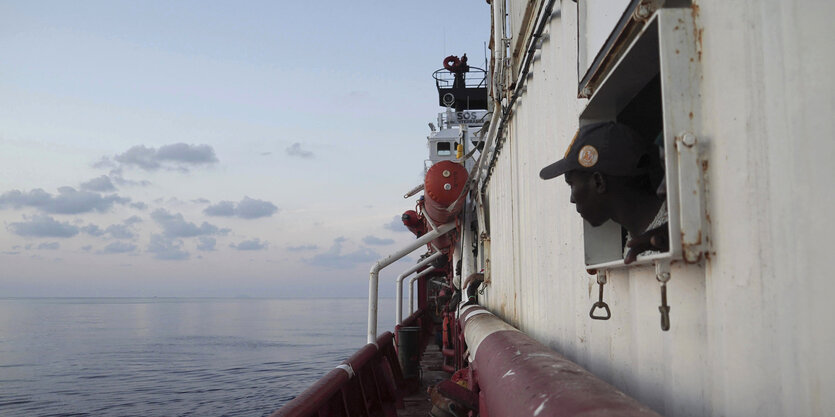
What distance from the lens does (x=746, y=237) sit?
136 centimetres

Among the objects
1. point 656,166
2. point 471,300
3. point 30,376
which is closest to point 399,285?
point 471,300

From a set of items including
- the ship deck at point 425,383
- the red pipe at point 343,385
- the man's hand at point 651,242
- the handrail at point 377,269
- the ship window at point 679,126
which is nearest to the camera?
the ship window at point 679,126

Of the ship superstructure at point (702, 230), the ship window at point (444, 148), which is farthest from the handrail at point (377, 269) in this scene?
the ship window at point (444, 148)

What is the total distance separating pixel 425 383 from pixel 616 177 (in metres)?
10.0

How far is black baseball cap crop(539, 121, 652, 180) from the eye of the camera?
6.39ft

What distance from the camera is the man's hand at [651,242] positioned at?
1759 mm

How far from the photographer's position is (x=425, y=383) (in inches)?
448

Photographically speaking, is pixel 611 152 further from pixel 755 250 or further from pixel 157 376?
pixel 157 376

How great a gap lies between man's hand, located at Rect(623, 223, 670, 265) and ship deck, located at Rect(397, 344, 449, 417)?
706 cm

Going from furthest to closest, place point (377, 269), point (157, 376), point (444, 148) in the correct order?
point (157, 376)
point (444, 148)
point (377, 269)

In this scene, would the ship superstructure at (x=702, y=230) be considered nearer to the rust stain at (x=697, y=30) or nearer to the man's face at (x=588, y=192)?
the rust stain at (x=697, y=30)

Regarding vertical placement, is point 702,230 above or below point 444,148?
below

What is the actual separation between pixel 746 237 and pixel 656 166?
0.69 meters

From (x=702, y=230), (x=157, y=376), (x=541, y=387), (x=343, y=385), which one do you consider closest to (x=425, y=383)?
(x=343, y=385)
